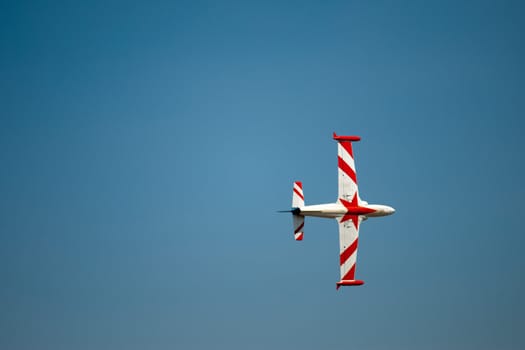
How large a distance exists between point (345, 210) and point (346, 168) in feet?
13.5

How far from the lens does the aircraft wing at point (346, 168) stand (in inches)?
2928

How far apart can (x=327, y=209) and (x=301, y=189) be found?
2.96m

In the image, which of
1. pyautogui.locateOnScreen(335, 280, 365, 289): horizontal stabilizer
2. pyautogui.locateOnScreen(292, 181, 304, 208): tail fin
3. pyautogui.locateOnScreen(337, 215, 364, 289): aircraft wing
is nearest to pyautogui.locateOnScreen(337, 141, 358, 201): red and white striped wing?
pyautogui.locateOnScreen(337, 215, 364, 289): aircraft wing

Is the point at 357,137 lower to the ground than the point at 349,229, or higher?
higher

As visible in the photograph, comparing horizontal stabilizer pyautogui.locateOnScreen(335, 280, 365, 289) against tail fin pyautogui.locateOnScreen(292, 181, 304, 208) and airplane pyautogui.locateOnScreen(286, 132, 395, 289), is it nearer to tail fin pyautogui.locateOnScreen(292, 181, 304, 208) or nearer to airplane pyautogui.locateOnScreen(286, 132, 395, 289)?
airplane pyautogui.locateOnScreen(286, 132, 395, 289)

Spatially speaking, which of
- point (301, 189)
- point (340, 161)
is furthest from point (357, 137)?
point (301, 189)

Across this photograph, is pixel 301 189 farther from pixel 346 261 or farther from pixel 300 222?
pixel 346 261

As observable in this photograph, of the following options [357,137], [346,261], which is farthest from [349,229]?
[357,137]

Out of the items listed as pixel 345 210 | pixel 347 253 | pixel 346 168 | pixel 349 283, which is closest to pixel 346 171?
pixel 346 168

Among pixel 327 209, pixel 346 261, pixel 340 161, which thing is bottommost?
pixel 346 261

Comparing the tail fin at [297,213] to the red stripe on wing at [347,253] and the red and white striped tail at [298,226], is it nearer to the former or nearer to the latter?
the red and white striped tail at [298,226]

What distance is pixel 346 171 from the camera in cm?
7500

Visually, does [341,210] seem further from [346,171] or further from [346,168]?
[346,168]

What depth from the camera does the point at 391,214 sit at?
76.1 metres
